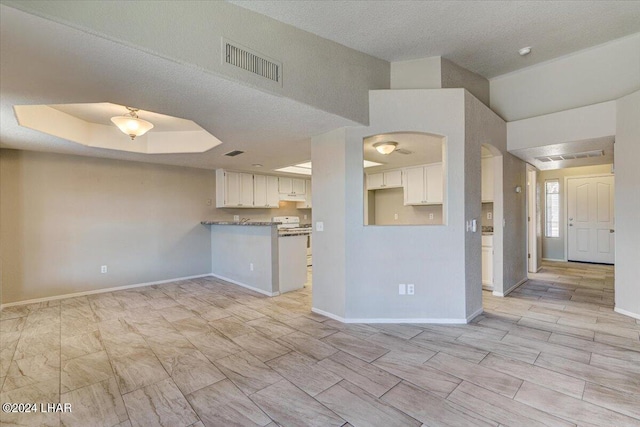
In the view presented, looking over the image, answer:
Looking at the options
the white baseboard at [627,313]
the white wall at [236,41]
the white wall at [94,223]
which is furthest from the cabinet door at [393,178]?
the white wall at [94,223]

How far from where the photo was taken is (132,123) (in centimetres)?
320

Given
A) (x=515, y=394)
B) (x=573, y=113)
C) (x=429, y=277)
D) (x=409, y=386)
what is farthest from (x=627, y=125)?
(x=409, y=386)

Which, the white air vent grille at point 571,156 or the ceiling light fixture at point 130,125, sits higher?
the ceiling light fixture at point 130,125

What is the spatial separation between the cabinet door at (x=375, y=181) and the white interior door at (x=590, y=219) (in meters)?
4.63

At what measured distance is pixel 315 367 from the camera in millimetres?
2256

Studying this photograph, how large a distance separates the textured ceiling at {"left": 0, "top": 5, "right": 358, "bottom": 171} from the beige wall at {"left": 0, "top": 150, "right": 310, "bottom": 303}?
2.45ft

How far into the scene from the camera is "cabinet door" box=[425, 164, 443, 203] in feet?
17.9

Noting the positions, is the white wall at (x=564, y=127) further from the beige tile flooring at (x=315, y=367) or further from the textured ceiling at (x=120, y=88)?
the textured ceiling at (x=120, y=88)

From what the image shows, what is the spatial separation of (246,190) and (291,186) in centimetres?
127

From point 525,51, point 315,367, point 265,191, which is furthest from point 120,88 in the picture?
point 265,191

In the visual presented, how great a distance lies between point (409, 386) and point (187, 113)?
2978mm

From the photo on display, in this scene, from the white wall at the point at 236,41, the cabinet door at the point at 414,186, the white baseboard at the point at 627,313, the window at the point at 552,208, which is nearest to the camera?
the white wall at the point at 236,41

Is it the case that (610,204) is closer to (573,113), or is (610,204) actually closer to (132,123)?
(573,113)

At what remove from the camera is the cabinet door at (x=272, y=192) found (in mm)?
6621
